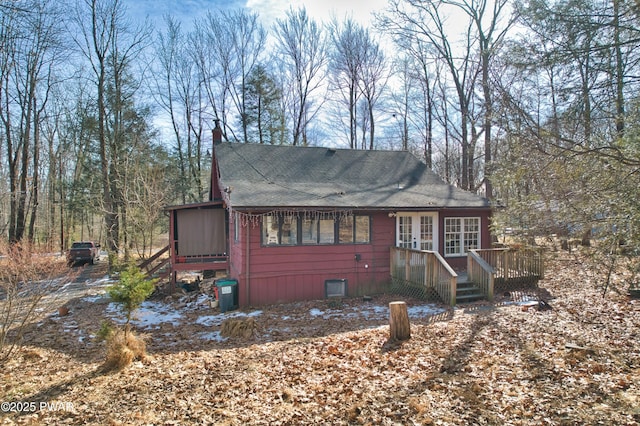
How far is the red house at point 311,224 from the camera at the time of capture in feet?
35.2

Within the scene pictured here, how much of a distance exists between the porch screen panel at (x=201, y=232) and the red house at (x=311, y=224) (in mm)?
35

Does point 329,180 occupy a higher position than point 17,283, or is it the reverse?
point 329,180

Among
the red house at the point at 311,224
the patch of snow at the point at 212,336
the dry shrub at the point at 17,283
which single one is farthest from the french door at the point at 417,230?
the dry shrub at the point at 17,283

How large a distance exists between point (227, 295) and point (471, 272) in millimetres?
6931

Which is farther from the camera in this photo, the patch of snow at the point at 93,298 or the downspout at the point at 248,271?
the patch of snow at the point at 93,298

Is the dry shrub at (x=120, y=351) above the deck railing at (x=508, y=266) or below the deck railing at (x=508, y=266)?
below

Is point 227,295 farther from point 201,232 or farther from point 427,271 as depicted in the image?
point 427,271

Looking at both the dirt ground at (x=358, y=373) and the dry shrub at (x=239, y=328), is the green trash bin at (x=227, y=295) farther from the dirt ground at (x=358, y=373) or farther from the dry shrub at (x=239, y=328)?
the dry shrub at (x=239, y=328)

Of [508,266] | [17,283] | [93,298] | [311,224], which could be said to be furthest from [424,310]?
[93,298]

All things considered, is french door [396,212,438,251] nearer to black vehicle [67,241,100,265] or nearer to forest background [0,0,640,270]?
forest background [0,0,640,270]

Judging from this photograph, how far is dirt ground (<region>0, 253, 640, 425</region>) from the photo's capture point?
14.1ft

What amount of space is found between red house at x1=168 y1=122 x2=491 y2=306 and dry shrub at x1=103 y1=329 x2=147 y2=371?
4368mm

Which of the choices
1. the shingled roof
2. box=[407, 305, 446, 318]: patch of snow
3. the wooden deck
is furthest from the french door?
box=[407, 305, 446, 318]: patch of snow

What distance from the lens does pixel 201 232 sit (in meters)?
13.3
